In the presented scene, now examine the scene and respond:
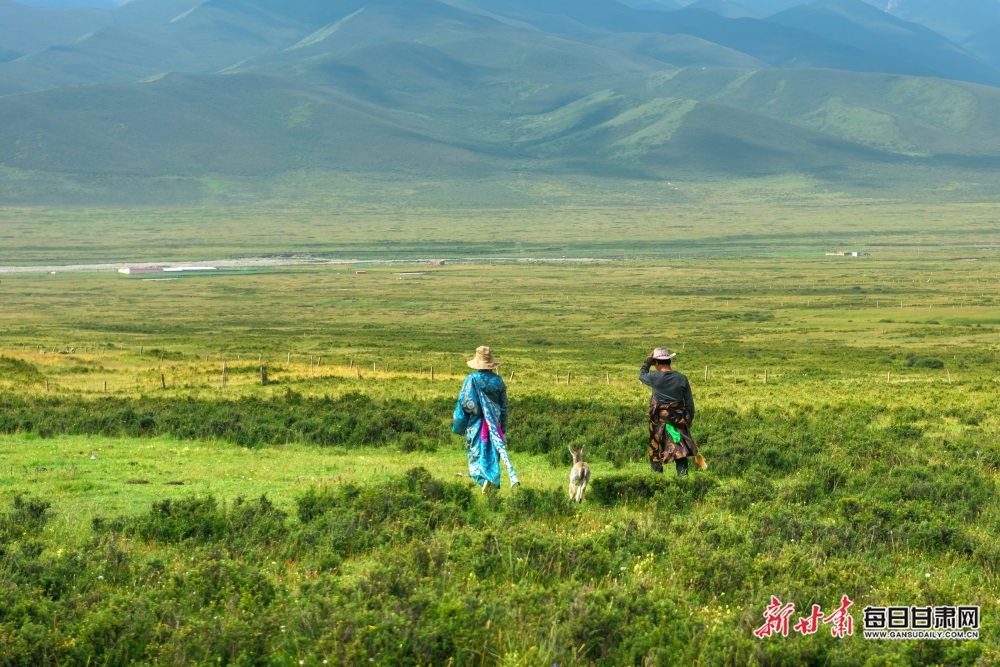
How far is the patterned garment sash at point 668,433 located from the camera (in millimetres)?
13789

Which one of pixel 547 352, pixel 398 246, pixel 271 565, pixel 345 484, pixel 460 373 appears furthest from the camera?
pixel 398 246

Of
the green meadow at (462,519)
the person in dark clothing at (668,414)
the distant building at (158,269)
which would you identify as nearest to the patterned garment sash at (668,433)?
the person in dark clothing at (668,414)

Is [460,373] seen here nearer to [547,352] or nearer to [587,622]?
[547,352]

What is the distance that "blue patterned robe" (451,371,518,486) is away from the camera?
13.2 metres

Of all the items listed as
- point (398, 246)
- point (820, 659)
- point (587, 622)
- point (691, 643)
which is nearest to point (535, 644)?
point (587, 622)

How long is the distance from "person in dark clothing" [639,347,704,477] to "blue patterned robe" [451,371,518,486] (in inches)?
70.6

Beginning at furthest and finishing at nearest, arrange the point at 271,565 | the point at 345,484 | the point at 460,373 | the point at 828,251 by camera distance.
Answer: the point at 828,251
the point at 460,373
the point at 345,484
the point at 271,565

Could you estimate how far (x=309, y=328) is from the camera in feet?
245

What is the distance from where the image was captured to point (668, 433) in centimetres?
1397

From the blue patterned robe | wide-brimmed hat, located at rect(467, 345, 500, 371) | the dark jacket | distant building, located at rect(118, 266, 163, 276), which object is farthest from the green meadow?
distant building, located at rect(118, 266, 163, 276)

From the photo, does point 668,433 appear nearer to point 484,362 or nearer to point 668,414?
point 668,414

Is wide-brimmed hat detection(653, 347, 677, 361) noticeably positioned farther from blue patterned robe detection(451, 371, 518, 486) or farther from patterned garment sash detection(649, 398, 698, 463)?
blue patterned robe detection(451, 371, 518, 486)

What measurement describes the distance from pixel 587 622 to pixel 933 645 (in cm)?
221

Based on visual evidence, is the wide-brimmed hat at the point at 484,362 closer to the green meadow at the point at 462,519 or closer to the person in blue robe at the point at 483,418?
the person in blue robe at the point at 483,418
